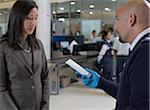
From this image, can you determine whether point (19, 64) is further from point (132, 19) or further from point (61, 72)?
point (61, 72)

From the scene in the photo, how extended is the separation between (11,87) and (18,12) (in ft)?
1.50

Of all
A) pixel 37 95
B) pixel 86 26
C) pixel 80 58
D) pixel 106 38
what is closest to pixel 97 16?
pixel 86 26

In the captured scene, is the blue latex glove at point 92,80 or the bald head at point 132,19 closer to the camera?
the bald head at point 132,19

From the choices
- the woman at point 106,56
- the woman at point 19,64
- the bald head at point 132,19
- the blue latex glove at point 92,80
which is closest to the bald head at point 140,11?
the bald head at point 132,19

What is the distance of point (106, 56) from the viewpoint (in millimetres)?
6707

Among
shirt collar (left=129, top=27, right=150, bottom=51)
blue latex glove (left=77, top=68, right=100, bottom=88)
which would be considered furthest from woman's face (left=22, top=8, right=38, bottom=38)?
shirt collar (left=129, top=27, right=150, bottom=51)

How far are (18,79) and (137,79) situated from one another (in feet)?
2.66

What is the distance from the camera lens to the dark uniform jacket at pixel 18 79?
5.63 ft

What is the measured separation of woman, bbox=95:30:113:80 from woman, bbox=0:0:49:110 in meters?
4.85

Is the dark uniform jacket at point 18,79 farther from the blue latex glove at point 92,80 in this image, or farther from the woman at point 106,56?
the woman at point 106,56

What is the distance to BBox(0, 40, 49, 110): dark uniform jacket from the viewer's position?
1717 millimetres

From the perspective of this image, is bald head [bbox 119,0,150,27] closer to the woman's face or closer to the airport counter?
the woman's face

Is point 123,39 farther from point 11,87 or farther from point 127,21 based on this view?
point 11,87

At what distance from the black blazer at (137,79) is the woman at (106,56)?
531 cm
